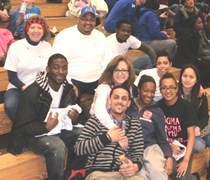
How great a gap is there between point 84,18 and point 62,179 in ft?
4.63

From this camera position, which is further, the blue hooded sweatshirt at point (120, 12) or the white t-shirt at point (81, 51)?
the blue hooded sweatshirt at point (120, 12)

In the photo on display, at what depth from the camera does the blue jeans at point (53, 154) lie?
2.77 meters

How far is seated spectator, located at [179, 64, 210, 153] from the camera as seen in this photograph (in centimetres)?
352

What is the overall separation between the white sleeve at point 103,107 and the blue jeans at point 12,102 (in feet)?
1.96

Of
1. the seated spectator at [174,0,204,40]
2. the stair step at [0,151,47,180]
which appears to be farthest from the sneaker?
the seated spectator at [174,0,204,40]

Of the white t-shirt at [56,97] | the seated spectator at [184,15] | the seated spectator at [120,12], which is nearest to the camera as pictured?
the white t-shirt at [56,97]

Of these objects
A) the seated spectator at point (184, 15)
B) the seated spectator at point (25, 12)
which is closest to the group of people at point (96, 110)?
the seated spectator at point (25, 12)

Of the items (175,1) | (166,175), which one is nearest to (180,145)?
(166,175)

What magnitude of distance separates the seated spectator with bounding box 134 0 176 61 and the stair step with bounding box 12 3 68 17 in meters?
1.20

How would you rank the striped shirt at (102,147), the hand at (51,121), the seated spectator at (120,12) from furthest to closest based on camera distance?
the seated spectator at (120,12)
the hand at (51,121)
the striped shirt at (102,147)

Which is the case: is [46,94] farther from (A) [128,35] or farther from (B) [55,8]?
(B) [55,8]

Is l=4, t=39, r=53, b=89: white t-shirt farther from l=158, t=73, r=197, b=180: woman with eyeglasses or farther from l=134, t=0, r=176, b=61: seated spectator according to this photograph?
l=134, t=0, r=176, b=61: seated spectator

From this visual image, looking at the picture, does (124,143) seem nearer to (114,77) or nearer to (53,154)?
(53,154)

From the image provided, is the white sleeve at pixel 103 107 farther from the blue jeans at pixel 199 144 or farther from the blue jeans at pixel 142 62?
the blue jeans at pixel 142 62
